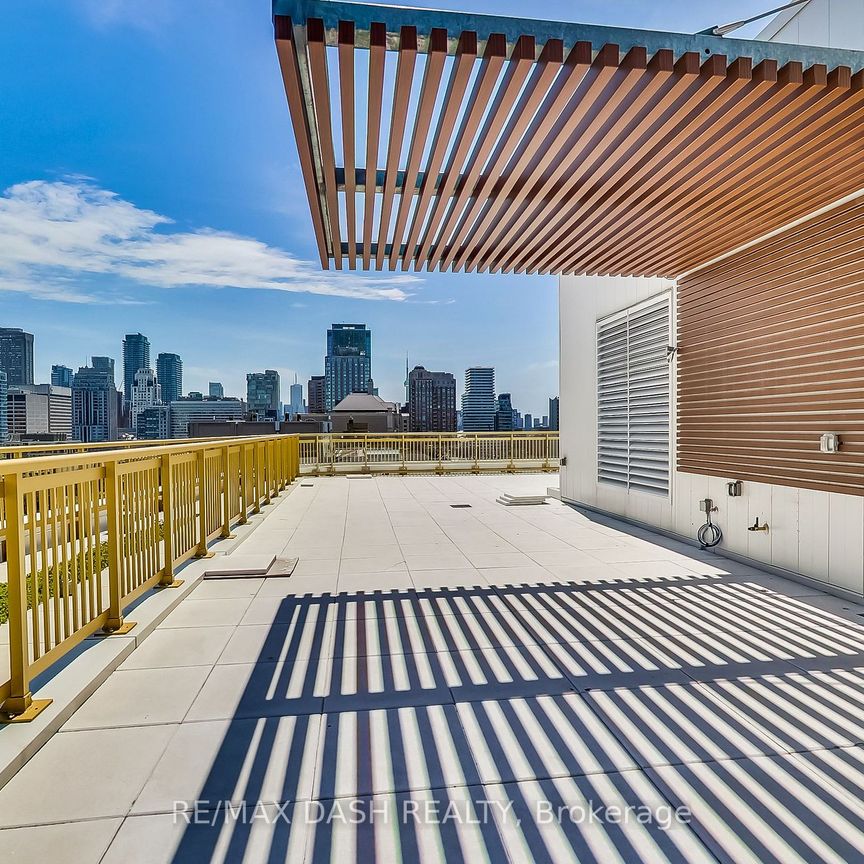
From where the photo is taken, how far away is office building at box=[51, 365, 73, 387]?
129 m

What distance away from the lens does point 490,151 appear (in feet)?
10.9

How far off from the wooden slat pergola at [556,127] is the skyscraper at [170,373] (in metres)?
175

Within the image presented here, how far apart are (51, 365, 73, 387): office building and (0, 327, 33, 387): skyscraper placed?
72.7 ft

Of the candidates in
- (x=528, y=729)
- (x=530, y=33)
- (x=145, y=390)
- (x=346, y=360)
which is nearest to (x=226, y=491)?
(x=528, y=729)

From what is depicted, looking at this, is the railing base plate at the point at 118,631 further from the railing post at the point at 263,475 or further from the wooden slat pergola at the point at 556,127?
the railing post at the point at 263,475

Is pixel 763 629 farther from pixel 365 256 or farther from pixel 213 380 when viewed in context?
pixel 213 380

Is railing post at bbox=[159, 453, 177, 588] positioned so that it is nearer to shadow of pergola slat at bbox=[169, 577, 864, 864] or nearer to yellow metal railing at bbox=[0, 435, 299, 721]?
yellow metal railing at bbox=[0, 435, 299, 721]

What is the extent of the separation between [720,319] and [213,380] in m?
173

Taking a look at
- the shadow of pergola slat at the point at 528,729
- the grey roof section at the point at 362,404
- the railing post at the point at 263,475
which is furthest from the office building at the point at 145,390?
the shadow of pergola slat at the point at 528,729

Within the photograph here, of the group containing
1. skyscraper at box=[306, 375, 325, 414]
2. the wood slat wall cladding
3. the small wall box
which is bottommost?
the small wall box

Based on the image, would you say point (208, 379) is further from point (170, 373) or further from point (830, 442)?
point (830, 442)

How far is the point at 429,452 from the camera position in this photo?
1519 cm

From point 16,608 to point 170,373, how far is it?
189 m

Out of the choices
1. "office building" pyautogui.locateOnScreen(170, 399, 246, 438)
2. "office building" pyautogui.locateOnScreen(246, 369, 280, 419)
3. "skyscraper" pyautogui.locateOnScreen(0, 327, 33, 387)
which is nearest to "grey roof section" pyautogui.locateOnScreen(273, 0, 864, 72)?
"office building" pyautogui.locateOnScreen(170, 399, 246, 438)
